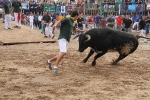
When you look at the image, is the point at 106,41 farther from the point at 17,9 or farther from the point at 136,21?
the point at 136,21

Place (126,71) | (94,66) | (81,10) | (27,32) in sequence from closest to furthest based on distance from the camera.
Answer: (126,71) < (94,66) < (27,32) < (81,10)

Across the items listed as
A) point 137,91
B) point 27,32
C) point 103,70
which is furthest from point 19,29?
point 137,91

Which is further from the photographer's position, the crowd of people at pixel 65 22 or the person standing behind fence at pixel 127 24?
the person standing behind fence at pixel 127 24

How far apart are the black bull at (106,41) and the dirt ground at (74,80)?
0.59m

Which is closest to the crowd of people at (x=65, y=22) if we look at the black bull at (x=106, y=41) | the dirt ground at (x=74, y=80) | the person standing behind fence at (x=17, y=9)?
the person standing behind fence at (x=17, y=9)

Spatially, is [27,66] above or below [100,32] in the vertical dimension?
below

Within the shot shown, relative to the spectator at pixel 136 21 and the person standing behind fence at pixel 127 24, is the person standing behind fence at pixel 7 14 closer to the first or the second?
the person standing behind fence at pixel 127 24

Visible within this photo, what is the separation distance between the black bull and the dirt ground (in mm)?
589

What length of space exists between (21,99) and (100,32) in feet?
14.3

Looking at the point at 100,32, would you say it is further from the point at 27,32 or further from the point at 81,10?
the point at 81,10

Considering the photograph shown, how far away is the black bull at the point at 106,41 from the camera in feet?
31.2

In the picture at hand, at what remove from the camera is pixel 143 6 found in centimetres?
2861

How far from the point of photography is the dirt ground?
21.2 ft

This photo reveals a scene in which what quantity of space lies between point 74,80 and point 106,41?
7.59ft
